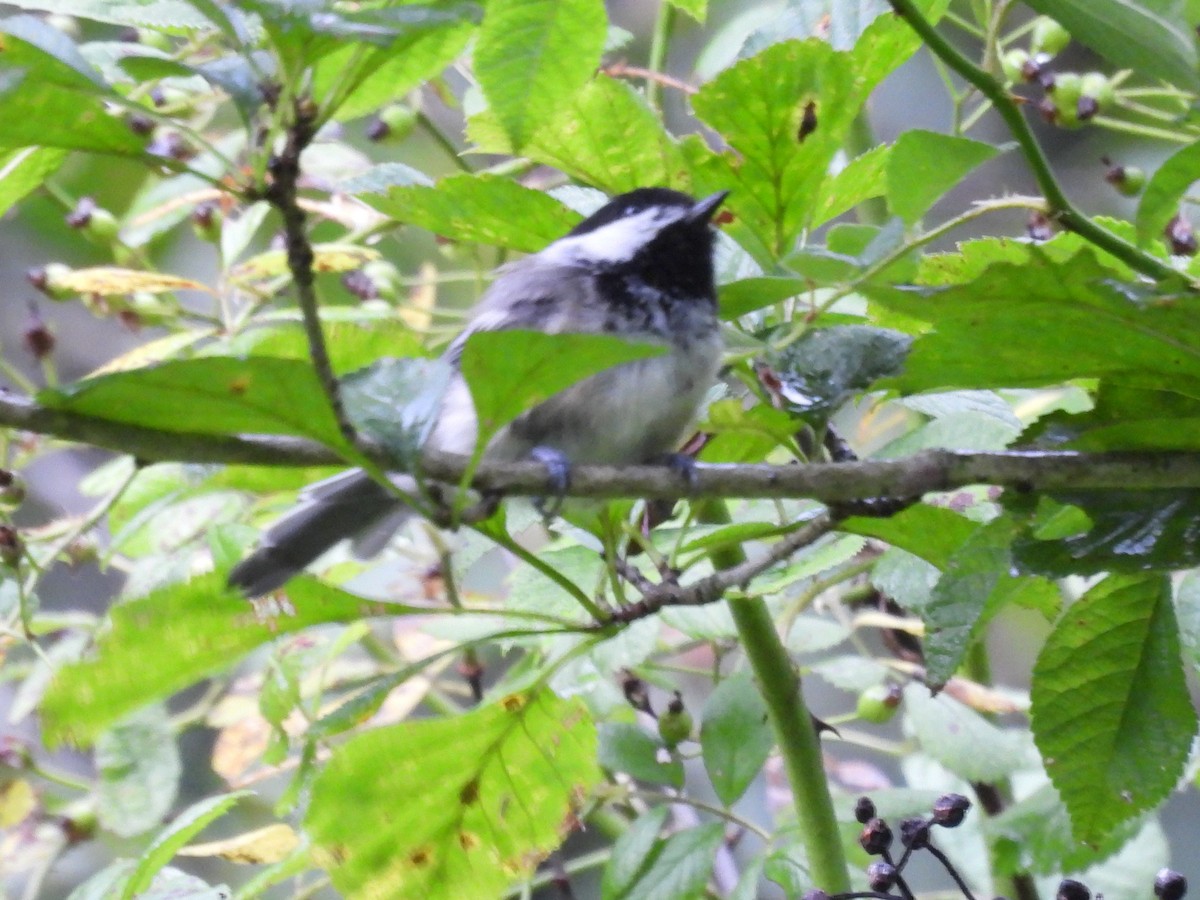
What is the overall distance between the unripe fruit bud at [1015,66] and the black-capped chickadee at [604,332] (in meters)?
0.35

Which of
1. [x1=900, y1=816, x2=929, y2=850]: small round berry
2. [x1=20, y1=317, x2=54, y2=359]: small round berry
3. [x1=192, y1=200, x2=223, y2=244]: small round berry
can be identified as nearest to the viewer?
[x1=900, y1=816, x2=929, y2=850]: small round berry

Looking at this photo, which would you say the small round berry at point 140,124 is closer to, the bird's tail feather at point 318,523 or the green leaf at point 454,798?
the bird's tail feather at point 318,523

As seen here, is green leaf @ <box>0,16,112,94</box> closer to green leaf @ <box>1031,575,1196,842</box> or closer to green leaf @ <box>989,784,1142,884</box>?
green leaf @ <box>1031,575,1196,842</box>

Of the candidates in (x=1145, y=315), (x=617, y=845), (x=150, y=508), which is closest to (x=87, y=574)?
(x=150, y=508)

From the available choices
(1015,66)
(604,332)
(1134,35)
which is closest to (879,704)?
(604,332)

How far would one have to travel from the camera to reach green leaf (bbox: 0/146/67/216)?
0.91 meters

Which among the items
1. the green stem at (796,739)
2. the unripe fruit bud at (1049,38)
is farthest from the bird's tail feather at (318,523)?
the unripe fruit bud at (1049,38)

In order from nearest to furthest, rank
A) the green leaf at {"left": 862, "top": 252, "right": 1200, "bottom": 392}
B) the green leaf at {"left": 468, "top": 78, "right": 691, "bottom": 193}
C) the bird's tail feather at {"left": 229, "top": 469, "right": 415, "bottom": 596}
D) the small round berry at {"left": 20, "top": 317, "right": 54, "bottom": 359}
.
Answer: the green leaf at {"left": 862, "top": 252, "right": 1200, "bottom": 392} → the green leaf at {"left": 468, "top": 78, "right": 691, "bottom": 193} → the bird's tail feather at {"left": 229, "top": 469, "right": 415, "bottom": 596} → the small round berry at {"left": 20, "top": 317, "right": 54, "bottom": 359}

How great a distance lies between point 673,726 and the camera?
1301mm

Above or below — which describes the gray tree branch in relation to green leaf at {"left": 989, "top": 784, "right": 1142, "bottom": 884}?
above

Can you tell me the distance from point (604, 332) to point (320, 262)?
0.36 metres

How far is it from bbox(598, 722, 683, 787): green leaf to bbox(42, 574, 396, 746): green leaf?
504mm

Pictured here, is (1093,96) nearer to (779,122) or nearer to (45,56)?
(779,122)

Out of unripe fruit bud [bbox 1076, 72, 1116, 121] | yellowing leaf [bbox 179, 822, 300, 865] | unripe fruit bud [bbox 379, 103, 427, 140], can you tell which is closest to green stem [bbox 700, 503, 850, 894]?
yellowing leaf [bbox 179, 822, 300, 865]
